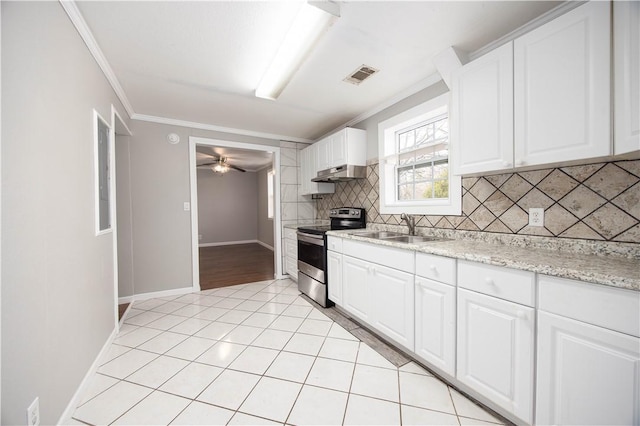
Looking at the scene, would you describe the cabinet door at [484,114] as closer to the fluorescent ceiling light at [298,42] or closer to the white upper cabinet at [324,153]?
the fluorescent ceiling light at [298,42]


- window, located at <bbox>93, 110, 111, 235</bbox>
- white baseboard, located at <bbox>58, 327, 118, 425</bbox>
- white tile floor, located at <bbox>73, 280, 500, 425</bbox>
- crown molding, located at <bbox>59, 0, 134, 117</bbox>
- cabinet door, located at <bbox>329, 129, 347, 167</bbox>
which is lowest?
white tile floor, located at <bbox>73, 280, 500, 425</bbox>

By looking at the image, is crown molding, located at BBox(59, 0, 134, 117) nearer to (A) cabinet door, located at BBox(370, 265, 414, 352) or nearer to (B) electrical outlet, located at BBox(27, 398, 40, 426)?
(B) electrical outlet, located at BBox(27, 398, 40, 426)

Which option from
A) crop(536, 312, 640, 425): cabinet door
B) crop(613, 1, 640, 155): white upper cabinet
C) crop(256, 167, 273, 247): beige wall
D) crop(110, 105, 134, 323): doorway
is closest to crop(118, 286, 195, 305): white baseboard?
crop(110, 105, 134, 323): doorway

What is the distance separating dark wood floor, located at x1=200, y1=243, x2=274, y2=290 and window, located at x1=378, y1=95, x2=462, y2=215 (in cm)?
253

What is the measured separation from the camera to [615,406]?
91cm

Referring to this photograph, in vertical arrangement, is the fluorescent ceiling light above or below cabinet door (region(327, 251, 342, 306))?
above

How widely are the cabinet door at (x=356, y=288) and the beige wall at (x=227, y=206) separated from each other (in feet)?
19.9

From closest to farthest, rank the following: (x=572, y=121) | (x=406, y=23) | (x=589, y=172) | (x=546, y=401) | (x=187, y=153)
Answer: (x=546, y=401)
(x=572, y=121)
(x=589, y=172)
(x=406, y=23)
(x=187, y=153)

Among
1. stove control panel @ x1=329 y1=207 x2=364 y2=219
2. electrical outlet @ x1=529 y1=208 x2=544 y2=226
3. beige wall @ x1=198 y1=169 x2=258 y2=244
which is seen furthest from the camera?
beige wall @ x1=198 y1=169 x2=258 y2=244

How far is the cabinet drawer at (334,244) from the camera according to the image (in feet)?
8.39

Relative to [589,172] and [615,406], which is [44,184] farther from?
[589,172]

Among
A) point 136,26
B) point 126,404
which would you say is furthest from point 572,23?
point 126,404

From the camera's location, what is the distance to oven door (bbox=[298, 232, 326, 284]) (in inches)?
111

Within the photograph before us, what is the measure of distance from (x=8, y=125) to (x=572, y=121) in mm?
2495
